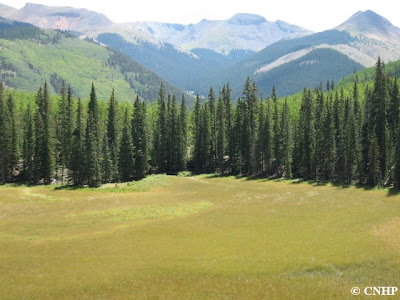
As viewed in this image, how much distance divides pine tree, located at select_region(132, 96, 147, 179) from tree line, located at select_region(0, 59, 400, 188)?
263mm

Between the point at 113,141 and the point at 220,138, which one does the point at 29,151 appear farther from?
the point at 220,138

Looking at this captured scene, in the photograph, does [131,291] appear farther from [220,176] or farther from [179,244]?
[220,176]

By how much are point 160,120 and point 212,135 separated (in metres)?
16.5

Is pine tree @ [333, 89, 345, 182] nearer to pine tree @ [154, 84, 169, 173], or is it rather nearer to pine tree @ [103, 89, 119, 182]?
pine tree @ [154, 84, 169, 173]

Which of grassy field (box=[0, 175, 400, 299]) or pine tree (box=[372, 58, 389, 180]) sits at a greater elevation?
pine tree (box=[372, 58, 389, 180])

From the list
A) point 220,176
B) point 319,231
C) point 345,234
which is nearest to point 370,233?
point 345,234

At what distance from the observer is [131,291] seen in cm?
2995

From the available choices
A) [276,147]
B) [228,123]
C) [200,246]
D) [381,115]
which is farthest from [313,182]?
[200,246]

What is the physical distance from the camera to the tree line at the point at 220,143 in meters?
84.0

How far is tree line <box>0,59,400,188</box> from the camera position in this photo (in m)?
84.0

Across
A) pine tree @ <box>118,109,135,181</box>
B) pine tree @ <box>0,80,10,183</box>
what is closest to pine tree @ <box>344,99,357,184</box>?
pine tree @ <box>118,109,135,181</box>

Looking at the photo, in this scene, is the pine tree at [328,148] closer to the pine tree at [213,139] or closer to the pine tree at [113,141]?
the pine tree at [213,139]

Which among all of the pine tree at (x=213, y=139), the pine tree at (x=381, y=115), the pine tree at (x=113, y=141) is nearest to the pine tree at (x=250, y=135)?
the pine tree at (x=213, y=139)

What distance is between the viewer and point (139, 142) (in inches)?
3932
